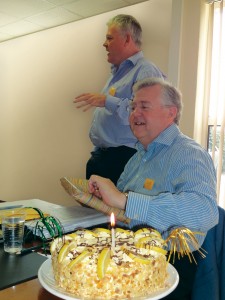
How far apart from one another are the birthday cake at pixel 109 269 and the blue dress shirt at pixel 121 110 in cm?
148

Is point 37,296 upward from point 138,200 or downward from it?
downward

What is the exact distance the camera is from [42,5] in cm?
342

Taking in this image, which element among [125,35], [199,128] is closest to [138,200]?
[125,35]

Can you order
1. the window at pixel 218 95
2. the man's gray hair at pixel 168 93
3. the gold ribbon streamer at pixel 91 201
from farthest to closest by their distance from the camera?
the window at pixel 218 95 < the man's gray hair at pixel 168 93 < the gold ribbon streamer at pixel 91 201

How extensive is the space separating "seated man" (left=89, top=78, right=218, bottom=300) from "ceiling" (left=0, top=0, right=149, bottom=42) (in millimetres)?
2120

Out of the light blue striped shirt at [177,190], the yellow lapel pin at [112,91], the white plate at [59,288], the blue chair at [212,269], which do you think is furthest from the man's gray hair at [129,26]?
the white plate at [59,288]

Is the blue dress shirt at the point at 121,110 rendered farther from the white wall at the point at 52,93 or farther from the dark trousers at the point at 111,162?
the white wall at the point at 52,93

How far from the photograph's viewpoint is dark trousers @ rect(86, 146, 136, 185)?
2.25m

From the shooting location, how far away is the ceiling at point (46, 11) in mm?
Answer: 3328

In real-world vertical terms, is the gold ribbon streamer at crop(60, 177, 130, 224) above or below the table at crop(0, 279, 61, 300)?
above

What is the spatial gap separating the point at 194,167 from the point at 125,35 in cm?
151

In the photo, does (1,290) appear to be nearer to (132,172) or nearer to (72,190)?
(72,190)

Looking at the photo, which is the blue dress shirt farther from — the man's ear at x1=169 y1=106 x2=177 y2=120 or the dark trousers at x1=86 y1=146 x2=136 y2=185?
the man's ear at x1=169 y1=106 x2=177 y2=120

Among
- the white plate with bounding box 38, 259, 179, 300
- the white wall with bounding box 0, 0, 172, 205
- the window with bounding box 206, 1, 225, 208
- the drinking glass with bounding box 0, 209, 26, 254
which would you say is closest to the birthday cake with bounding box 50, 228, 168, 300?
the white plate with bounding box 38, 259, 179, 300
